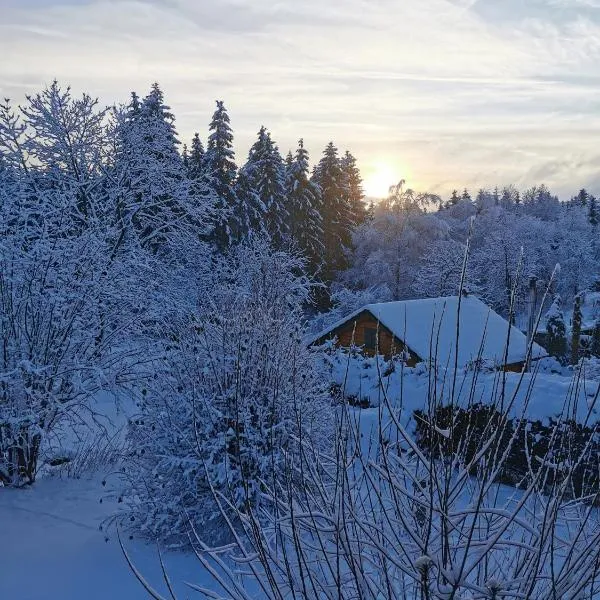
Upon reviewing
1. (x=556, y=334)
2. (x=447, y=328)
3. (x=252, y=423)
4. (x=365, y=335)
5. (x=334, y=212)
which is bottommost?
(x=556, y=334)

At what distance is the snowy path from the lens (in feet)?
20.8

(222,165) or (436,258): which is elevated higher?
(222,165)

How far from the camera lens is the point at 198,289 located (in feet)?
80.8

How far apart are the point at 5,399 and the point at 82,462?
7.02 ft

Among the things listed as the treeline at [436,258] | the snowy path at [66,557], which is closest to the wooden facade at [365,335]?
the treeline at [436,258]

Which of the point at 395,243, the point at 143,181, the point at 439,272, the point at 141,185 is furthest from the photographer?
the point at 395,243

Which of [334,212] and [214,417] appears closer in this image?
[214,417]

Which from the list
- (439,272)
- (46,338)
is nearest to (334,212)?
(439,272)

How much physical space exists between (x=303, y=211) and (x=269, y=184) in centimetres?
332

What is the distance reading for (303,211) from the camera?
122 feet

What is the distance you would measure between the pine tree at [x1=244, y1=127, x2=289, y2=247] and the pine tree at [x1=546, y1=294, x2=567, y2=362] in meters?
16.4

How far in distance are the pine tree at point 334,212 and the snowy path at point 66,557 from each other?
31.2m

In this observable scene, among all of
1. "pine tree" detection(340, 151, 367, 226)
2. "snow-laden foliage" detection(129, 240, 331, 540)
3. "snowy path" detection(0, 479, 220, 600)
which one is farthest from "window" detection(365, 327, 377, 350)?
"pine tree" detection(340, 151, 367, 226)

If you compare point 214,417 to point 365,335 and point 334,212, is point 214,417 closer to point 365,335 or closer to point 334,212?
point 365,335
